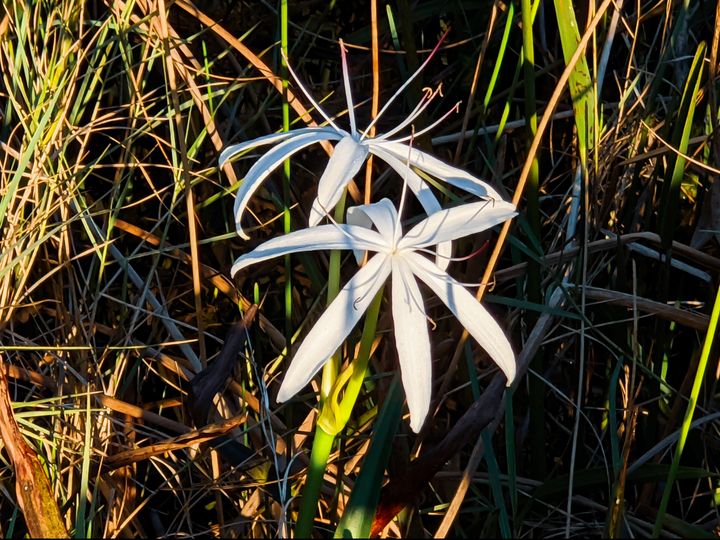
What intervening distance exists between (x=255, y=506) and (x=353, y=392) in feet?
1.40

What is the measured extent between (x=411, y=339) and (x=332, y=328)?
2.4 inches

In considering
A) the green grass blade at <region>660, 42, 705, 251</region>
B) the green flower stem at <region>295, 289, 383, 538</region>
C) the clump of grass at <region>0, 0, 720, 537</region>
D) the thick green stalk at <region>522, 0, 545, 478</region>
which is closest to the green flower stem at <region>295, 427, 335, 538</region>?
the green flower stem at <region>295, 289, 383, 538</region>

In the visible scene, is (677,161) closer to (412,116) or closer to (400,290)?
(412,116)

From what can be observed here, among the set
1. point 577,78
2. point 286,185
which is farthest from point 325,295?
point 577,78

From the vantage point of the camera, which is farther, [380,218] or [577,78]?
[577,78]

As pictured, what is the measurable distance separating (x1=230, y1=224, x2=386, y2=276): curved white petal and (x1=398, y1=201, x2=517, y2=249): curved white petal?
3 centimetres

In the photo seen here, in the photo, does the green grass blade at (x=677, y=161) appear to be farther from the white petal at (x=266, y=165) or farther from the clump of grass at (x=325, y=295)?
the white petal at (x=266, y=165)

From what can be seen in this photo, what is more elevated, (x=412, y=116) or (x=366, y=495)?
(x=412, y=116)

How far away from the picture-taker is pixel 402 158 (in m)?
0.75

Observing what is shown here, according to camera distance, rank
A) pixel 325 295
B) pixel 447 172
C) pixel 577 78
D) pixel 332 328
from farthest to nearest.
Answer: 1. pixel 325 295
2. pixel 577 78
3. pixel 447 172
4. pixel 332 328

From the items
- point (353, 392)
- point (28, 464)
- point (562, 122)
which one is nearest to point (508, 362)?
point (353, 392)

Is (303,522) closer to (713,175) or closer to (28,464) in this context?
(28,464)

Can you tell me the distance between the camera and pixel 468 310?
0.69 metres

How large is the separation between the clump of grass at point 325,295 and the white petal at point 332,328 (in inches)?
8.2
